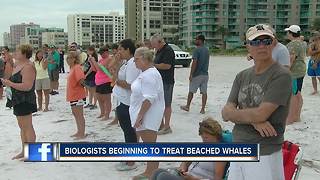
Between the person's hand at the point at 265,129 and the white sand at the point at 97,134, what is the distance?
2.20 m

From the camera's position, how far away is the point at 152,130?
410 cm

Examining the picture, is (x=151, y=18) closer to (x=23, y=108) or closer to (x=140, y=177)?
(x=23, y=108)

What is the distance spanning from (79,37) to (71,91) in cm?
12635

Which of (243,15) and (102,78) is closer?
(102,78)

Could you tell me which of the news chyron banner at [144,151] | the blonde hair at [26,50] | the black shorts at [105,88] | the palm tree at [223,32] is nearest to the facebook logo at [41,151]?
the news chyron banner at [144,151]

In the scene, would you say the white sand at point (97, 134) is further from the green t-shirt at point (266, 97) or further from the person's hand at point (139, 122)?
the green t-shirt at point (266, 97)

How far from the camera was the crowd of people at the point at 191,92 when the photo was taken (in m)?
2.37

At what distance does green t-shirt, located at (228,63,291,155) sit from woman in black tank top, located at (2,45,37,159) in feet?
10.5

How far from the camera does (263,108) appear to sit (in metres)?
2.30

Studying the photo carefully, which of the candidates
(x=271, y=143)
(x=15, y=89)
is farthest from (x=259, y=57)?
(x=15, y=89)

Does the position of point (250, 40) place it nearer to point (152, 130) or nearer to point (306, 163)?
point (152, 130)

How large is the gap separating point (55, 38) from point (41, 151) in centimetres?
12020

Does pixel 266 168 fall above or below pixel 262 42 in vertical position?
below

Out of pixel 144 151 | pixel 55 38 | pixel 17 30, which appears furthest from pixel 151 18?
pixel 144 151
